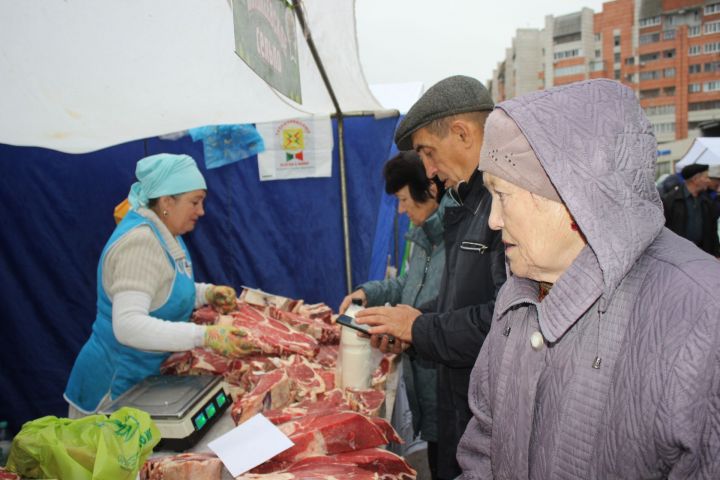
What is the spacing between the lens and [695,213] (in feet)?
23.4

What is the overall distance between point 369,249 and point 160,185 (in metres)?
2.06

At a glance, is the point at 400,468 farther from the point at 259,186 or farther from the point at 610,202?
the point at 259,186

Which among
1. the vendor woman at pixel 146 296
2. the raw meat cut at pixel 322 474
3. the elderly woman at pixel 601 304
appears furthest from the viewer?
the vendor woman at pixel 146 296

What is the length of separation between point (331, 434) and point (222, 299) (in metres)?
1.66

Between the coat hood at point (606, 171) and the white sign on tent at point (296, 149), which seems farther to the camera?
the white sign on tent at point (296, 149)

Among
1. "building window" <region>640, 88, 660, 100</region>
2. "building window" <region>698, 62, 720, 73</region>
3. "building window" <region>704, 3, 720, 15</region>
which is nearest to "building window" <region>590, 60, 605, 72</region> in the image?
"building window" <region>640, 88, 660, 100</region>

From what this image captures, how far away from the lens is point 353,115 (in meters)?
3.79

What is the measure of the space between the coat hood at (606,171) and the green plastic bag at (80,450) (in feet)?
4.51

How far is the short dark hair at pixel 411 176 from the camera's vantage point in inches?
119

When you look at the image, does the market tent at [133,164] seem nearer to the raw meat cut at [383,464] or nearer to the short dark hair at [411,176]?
the short dark hair at [411,176]

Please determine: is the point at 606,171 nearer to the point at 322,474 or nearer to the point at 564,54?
the point at 322,474

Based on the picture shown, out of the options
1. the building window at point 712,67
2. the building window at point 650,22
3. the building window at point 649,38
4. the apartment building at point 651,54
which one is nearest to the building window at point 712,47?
the apartment building at point 651,54

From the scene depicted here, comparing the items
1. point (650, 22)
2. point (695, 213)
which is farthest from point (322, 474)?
point (650, 22)

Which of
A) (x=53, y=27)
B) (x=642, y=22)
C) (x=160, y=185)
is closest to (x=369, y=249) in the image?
(x=160, y=185)
